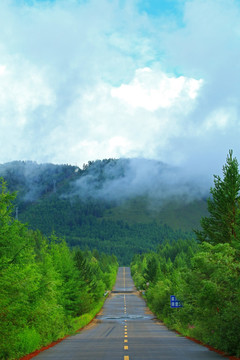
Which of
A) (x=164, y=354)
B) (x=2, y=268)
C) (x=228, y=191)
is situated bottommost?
(x=164, y=354)

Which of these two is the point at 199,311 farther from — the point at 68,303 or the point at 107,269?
the point at 107,269

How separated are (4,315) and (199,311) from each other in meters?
14.0

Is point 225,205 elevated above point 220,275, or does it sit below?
above

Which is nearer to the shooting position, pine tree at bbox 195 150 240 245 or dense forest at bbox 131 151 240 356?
dense forest at bbox 131 151 240 356

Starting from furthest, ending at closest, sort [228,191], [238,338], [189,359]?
[228,191] → [238,338] → [189,359]

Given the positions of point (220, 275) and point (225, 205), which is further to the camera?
point (225, 205)

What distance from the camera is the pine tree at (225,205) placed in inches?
1342

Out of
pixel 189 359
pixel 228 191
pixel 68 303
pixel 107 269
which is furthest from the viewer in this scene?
pixel 107 269

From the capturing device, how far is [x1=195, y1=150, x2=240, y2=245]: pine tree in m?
34.1

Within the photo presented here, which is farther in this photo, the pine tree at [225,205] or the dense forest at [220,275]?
the pine tree at [225,205]

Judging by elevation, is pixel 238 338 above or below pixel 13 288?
below

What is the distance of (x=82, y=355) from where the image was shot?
66.6 ft

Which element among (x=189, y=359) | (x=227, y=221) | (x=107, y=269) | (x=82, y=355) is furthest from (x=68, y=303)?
(x=107, y=269)

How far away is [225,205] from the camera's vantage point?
34.2m
